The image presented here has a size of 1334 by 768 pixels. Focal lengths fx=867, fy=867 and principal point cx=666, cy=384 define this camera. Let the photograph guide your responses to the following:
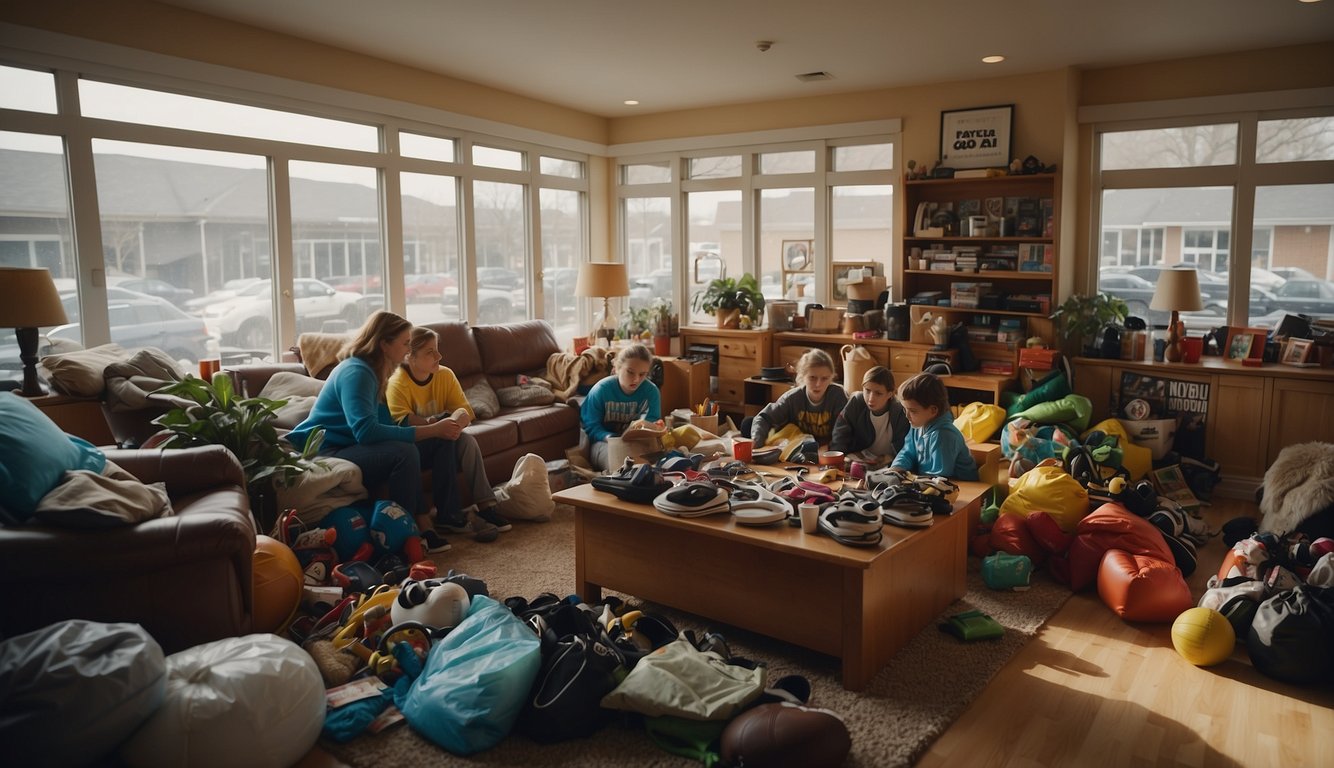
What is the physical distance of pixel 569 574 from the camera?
12.3 feet

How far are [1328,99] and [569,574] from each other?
5.11 metres

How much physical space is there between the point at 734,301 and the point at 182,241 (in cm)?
380

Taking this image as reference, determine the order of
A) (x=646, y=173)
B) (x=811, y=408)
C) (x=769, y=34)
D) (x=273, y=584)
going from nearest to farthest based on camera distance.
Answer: (x=273, y=584)
(x=811, y=408)
(x=769, y=34)
(x=646, y=173)


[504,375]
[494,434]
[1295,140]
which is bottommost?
[494,434]

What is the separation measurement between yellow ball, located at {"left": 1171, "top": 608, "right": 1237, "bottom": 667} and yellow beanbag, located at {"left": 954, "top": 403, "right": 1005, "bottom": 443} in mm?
2398

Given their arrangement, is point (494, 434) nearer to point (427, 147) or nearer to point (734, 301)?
point (427, 147)

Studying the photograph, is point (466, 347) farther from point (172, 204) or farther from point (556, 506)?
point (172, 204)

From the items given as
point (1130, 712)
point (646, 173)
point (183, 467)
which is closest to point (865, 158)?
point (646, 173)

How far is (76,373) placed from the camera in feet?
12.5

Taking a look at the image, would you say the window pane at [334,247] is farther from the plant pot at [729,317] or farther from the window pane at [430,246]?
the plant pot at [729,317]

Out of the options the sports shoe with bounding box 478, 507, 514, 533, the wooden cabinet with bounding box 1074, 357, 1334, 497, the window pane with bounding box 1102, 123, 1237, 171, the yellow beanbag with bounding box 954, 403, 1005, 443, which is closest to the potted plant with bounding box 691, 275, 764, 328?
the yellow beanbag with bounding box 954, 403, 1005, 443

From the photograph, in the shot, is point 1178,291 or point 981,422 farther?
point 981,422

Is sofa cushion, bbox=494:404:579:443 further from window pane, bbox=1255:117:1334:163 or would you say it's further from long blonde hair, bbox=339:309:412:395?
window pane, bbox=1255:117:1334:163

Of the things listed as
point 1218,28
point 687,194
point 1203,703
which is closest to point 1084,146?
point 1218,28
